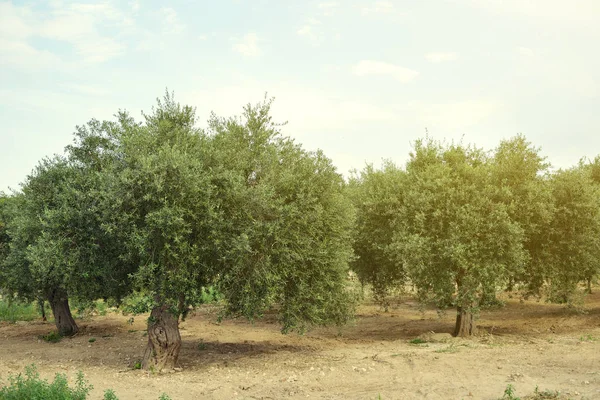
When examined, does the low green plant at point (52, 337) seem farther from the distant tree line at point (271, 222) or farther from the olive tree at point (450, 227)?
the olive tree at point (450, 227)

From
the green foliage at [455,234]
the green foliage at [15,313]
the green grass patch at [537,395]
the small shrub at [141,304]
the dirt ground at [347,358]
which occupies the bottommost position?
the green foliage at [15,313]

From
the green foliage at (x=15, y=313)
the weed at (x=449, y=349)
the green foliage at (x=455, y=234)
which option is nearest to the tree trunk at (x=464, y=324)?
the green foliage at (x=455, y=234)

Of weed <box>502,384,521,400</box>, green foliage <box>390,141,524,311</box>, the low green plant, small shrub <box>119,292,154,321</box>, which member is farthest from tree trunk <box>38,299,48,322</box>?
weed <box>502,384,521,400</box>

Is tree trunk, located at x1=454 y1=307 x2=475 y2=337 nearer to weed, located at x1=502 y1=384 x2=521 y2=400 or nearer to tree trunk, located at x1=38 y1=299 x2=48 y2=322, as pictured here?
weed, located at x1=502 y1=384 x2=521 y2=400

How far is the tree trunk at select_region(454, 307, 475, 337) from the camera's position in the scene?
26.9 m

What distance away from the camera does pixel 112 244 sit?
802 inches

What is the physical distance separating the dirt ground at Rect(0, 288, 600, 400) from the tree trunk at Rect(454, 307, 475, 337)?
0.66m

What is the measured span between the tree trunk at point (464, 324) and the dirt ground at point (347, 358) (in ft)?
2.17

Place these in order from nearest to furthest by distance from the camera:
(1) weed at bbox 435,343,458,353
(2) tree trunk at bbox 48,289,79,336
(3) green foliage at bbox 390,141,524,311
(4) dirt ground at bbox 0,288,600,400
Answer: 1. (4) dirt ground at bbox 0,288,600,400
2. (1) weed at bbox 435,343,458,353
3. (3) green foliage at bbox 390,141,524,311
4. (2) tree trunk at bbox 48,289,79,336

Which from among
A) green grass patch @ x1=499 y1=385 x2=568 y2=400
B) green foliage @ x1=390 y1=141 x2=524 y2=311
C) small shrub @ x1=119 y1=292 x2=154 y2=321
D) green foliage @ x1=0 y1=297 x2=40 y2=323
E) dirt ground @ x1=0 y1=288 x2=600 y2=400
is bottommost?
green foliage @ x1=0 y1=297 x2=40 y2=323

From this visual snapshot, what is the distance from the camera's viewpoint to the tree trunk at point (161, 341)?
20.7m

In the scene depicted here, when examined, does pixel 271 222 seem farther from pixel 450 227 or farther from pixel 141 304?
pixel 450 227

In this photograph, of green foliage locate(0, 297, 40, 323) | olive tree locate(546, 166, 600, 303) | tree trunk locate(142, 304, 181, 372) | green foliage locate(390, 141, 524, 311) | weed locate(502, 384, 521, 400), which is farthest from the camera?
green foliage locate(0, 297, 40, 323)

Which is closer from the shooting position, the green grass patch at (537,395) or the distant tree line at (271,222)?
the green grass patch at (537,395)
